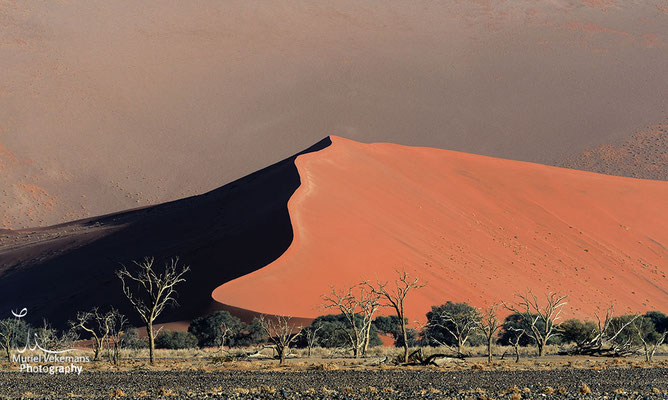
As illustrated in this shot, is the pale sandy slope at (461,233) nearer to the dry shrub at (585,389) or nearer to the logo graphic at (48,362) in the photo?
the logo graphic at (48,362)

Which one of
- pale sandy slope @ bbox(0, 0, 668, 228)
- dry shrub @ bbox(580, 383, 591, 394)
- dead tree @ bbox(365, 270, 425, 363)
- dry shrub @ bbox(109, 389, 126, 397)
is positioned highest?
pale sandy slope @ bbox(0, 0, 668, 228)

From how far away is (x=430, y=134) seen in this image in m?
108

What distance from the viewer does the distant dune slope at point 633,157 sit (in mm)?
89831

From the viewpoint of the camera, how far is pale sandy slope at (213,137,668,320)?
3894cm

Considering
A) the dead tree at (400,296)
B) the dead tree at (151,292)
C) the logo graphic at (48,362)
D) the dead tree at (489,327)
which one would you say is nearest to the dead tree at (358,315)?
the dead tree at (400,296)

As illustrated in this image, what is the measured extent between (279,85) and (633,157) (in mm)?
49451

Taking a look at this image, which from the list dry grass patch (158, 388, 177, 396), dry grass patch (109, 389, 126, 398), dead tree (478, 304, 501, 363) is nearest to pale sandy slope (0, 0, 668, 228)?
dead tree (478, 304, 501, 363)

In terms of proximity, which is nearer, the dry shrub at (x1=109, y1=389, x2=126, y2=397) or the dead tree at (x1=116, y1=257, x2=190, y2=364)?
the dry shrub at (x1=109, y1=389, x2=126, y2=397)

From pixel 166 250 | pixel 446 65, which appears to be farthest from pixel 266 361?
pixel 446 65

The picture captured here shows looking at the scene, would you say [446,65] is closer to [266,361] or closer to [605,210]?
[605,210]

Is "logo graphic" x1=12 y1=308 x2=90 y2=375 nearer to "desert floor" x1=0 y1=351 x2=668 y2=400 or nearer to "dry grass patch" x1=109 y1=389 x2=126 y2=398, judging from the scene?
"desert floor" x1=0 y1=351 x2=668 y2=400

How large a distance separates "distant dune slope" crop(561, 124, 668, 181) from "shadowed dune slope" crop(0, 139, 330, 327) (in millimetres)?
41019

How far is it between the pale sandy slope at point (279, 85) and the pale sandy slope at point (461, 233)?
1534 inches

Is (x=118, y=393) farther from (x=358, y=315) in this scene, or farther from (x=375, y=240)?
(x=375, y=240)
